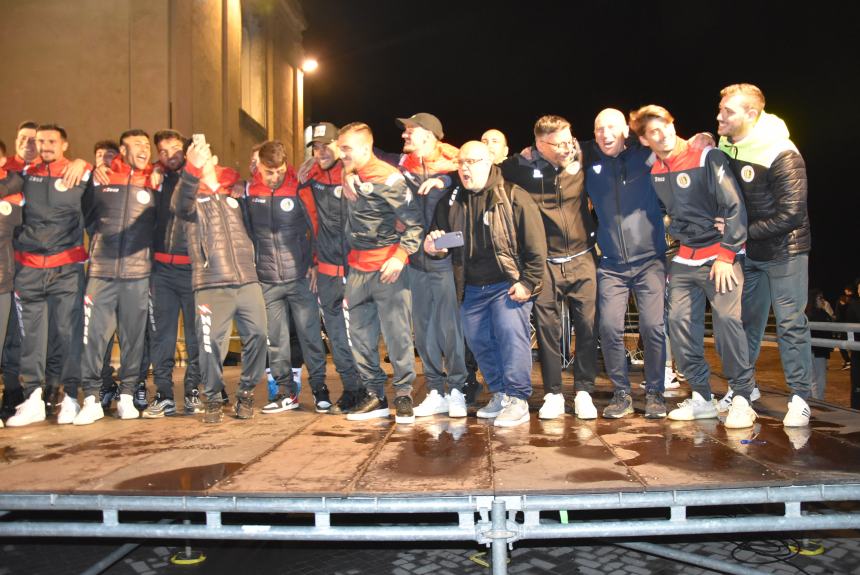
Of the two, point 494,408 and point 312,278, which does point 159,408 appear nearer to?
point 312,278

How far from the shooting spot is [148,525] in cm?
267

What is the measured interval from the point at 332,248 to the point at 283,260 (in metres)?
0.40

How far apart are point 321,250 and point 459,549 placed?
2.39 m

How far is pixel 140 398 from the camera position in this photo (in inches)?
207

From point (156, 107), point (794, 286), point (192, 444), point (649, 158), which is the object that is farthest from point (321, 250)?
point (156, 107)

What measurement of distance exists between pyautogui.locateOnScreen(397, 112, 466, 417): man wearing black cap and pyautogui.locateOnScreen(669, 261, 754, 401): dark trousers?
147cm

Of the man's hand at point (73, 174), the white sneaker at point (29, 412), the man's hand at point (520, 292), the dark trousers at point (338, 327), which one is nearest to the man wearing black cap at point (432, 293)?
the man's hand at point (520, 292)

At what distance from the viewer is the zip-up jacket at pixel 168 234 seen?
503 centimetres

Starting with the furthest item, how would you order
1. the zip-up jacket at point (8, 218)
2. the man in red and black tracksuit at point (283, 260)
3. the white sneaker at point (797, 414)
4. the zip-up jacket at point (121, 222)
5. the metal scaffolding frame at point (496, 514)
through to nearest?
1. the man in red and black tracksuit at point (283, 260)
2. the zip-up jacket at point (121, 222)
3. the zip-up jacket at point (8, 218)
4. the white sneaker at point (797, 414)
5. the metal scaffolding frame at point (496, 514)

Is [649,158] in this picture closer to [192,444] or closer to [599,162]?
[599,162]

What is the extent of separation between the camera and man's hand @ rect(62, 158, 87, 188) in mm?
4820

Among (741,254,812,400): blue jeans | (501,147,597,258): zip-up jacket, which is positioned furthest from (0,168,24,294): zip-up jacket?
(741,254,812,400): blue jeans

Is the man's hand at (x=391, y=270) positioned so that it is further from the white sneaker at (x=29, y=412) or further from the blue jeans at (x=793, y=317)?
the white sneaker at (x=29, y=412)

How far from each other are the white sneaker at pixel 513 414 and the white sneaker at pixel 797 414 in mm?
1561
